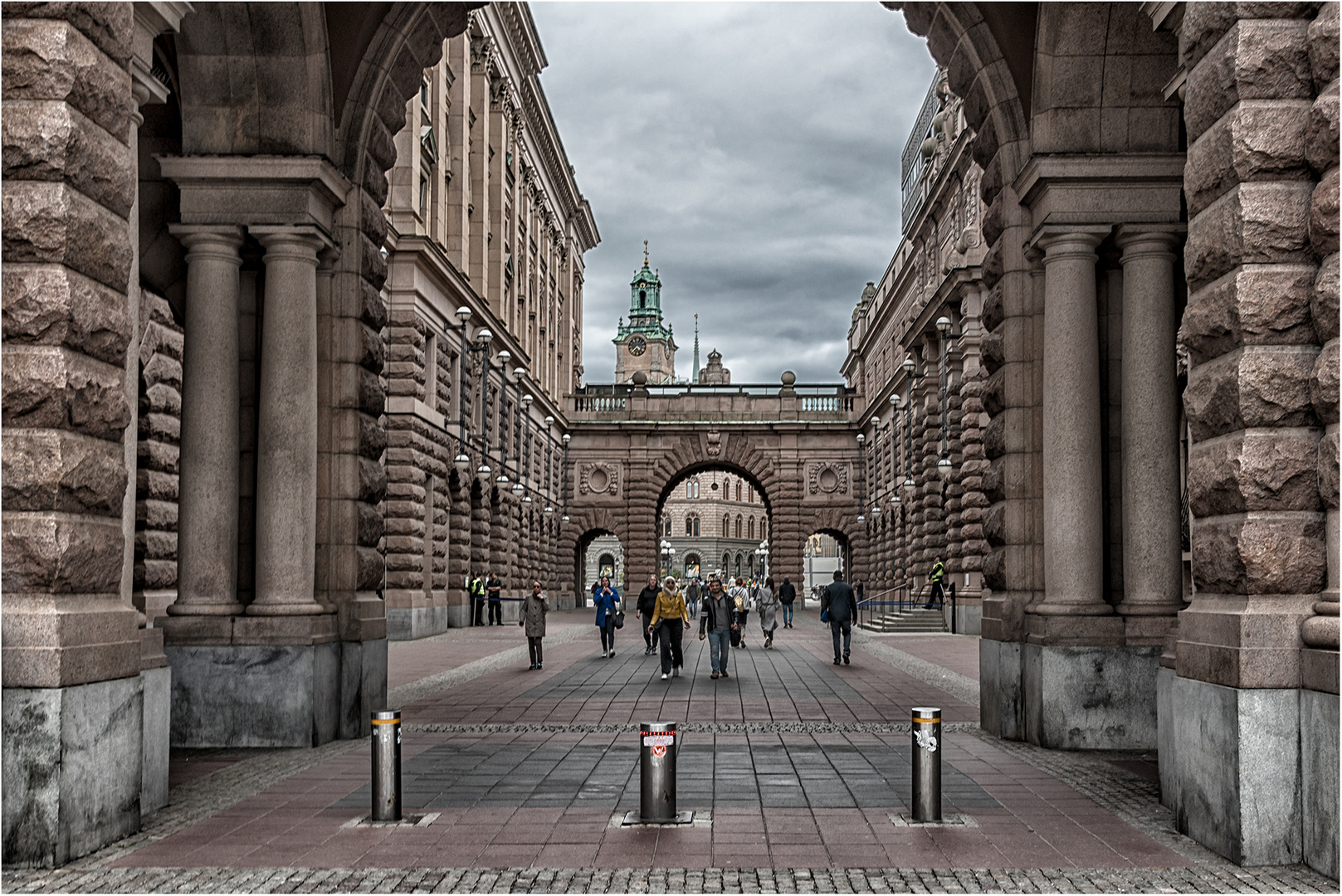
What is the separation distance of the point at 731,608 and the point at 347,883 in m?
13.5

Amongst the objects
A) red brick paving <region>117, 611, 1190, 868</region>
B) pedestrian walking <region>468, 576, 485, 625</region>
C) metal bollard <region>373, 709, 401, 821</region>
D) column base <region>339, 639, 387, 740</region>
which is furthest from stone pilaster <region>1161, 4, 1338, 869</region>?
pedestrian walking <region>468, 576, 485, 625</region>

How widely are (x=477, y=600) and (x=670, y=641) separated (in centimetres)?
1721

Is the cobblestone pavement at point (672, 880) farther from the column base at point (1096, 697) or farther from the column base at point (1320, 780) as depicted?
the column base at point (1096, 697)

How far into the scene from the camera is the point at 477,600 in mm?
34531

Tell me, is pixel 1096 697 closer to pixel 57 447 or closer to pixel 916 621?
pixel 57 447

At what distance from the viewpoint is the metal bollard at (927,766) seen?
7727 millimetres

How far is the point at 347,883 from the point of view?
636cm

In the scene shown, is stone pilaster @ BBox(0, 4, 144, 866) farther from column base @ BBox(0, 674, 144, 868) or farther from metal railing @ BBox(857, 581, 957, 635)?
metal railing @ BBox(857, 581, 957, 635)

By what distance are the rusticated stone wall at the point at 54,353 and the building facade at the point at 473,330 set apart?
1706 cm

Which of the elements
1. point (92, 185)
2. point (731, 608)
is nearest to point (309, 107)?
point (92, 185)

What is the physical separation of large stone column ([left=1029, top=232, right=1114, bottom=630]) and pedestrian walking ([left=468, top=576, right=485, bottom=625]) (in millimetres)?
24267

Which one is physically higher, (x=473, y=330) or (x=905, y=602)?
(x=473, y=330)

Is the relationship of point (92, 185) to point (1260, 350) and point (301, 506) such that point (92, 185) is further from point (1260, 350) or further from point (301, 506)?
point (1260, 350)

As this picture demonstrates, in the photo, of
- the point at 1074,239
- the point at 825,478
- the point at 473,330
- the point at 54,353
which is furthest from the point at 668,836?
the point at 825,478
